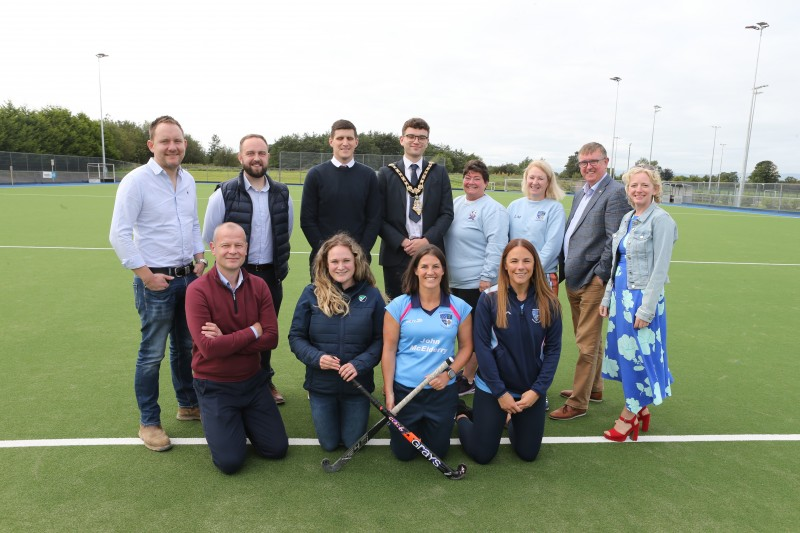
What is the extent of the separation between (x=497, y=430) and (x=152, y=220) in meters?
2.66

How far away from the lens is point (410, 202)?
178 inches

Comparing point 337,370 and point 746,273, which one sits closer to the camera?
point 337,370

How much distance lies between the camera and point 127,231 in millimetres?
3395

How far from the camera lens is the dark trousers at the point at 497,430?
11.2ft

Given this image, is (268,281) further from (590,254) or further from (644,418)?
(644,418)

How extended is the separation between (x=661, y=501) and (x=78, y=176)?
53.2 meters

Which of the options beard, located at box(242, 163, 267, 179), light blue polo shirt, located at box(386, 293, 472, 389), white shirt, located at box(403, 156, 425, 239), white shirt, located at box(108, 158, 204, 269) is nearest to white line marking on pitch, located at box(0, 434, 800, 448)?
light blue polo shirt, located at box(386, 293, 472, 389)

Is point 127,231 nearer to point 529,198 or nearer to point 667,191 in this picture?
point 529,198

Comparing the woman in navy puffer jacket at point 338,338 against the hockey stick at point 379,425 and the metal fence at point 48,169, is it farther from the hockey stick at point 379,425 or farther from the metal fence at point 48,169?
the metal fence at point 48,169

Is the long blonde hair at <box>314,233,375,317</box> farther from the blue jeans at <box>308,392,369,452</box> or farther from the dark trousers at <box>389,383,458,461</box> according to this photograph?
the dark trousers at <box>389,383,458,461</box>

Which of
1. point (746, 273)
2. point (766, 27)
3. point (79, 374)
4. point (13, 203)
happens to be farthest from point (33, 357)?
point (766, 27)

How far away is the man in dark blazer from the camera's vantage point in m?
4.44

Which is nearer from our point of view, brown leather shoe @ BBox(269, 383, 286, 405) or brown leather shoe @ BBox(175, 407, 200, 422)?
brown leather shoe @ BBox(175, 407, 200, 422)

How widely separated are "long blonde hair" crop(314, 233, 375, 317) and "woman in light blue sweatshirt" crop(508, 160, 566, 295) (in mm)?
1471
